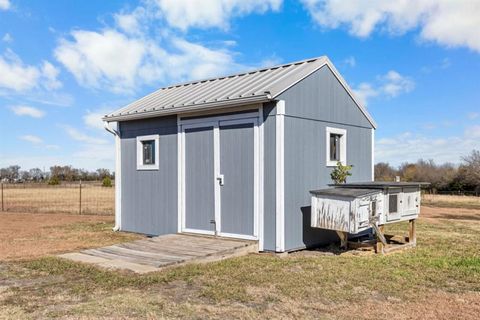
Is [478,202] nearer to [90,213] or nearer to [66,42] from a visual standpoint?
[90,213]

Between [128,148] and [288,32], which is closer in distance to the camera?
[128,148]

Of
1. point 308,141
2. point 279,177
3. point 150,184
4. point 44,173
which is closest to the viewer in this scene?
point 279,177

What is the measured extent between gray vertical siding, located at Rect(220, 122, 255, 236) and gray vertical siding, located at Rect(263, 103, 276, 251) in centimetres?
30

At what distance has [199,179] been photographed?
844 cm

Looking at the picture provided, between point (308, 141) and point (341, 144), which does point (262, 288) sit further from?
point (341, 144)

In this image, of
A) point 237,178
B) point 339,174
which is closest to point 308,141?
point 339,174

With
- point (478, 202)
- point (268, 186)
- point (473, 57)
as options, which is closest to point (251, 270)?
point (268, 186)

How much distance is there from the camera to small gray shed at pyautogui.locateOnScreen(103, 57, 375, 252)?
731cm

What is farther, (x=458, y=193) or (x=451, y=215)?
(x=458, y=193)

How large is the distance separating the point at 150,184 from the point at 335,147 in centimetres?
435

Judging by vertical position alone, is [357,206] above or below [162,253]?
above

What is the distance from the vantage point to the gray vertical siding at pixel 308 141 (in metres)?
7.41

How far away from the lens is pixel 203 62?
40.1 ft

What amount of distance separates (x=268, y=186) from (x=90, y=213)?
33.9ft
